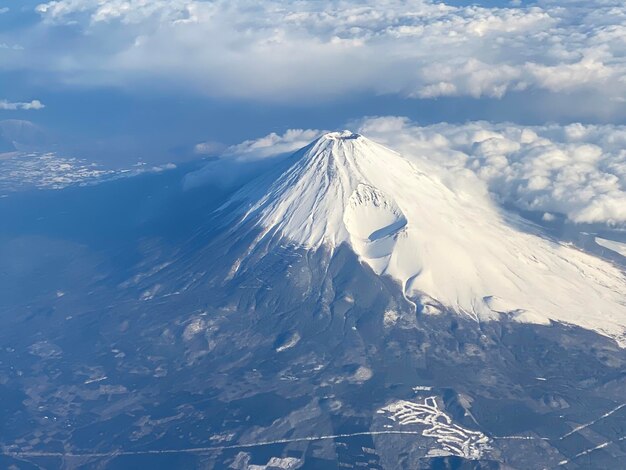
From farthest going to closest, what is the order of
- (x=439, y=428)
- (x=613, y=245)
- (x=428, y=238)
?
(x=613, y=245) → (x=428, y=238) → (x=439, y=428)

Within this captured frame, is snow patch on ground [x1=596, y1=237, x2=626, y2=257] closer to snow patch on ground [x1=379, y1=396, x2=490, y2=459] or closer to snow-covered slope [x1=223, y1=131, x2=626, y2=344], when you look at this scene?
snow-covered slope [x1=223, y1=131, x2=626, y2=344]

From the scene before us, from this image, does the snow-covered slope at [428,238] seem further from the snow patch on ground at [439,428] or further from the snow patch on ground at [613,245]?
the snow patch on ground at [439,428]

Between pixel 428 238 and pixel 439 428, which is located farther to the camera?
pixel 428 238

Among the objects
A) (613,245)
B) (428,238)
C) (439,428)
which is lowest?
(613,245)

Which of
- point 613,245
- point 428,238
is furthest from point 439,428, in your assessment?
point 613,245

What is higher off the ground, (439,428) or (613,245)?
(439,428)

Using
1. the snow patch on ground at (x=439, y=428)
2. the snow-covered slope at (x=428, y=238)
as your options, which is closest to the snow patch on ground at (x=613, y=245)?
the snow-covered slope at (x=428, y=238)

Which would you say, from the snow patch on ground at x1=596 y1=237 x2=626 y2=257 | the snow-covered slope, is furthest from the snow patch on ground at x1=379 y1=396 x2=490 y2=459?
the snow patch on ground at x1=596 y1=237 x2=626 y2=257

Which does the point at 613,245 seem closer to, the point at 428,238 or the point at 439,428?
the point at 428,238

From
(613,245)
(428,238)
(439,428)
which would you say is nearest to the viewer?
(439,428)
